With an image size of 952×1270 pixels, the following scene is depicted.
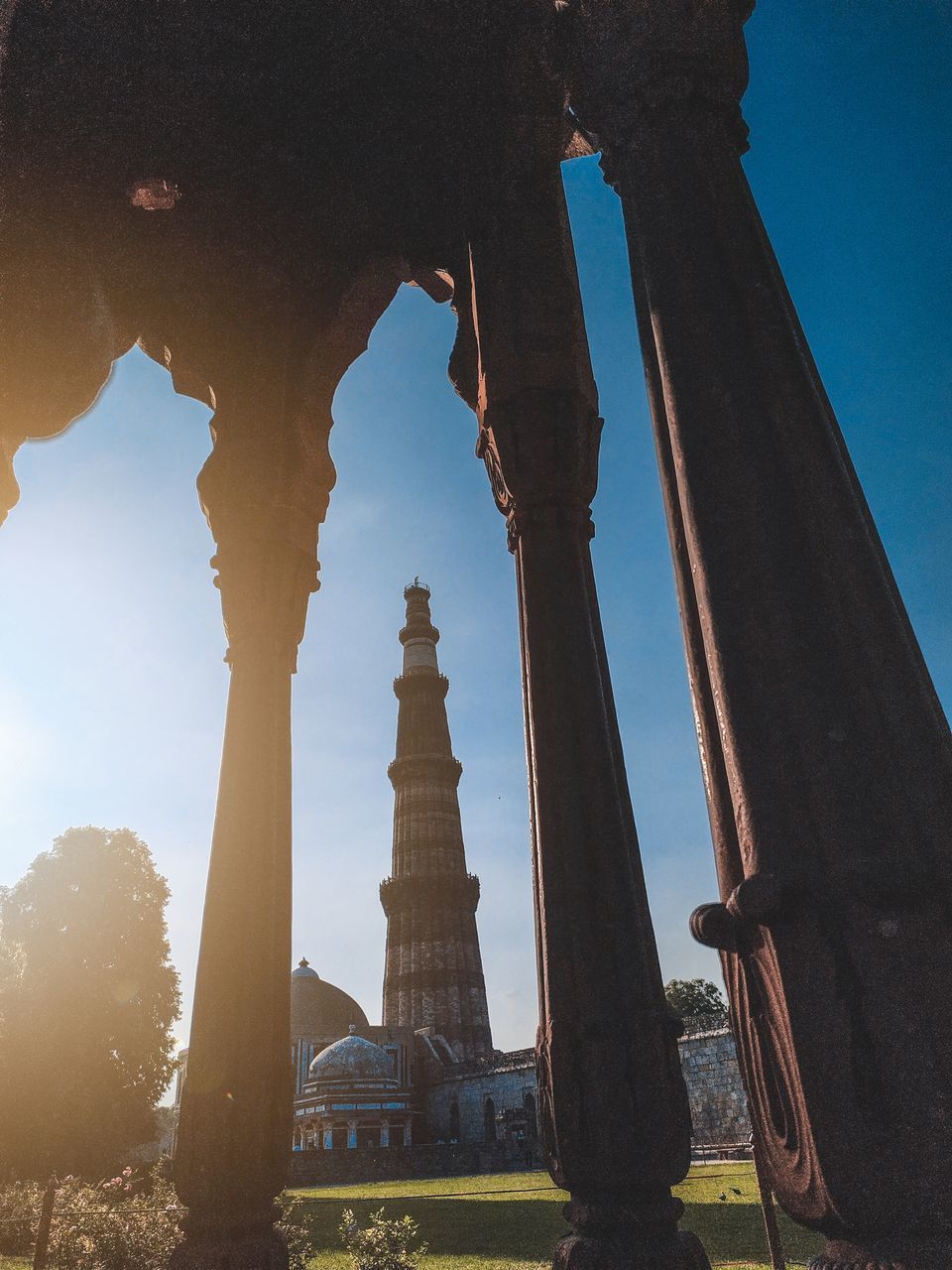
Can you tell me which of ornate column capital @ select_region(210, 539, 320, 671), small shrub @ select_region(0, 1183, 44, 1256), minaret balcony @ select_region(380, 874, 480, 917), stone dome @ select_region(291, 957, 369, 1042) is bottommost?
small shrub @ select_region(0, 1183, 44, 1256)

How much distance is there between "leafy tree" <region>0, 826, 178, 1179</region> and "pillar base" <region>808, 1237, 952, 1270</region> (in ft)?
55.9

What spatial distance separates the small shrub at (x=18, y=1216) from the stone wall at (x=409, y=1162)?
9473 millimetres

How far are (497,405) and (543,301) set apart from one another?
0.48 metres

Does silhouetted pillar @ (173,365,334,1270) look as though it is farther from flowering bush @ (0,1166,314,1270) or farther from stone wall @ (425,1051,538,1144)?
stone wall @ (425,1051,538,1144)

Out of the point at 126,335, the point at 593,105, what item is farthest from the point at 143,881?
the point at 593,105

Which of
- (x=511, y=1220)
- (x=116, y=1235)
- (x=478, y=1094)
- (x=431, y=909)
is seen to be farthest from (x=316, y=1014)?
(x=116, y=1235)

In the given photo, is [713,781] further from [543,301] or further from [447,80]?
[447,80]

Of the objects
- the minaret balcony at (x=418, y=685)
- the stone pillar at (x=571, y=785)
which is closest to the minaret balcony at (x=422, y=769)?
the minaret balcony at (x=418, y=685)

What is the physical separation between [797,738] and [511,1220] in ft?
41.2

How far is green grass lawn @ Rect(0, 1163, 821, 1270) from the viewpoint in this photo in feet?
25.1

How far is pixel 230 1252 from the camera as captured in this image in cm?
263

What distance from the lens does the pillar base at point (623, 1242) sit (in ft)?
5.70

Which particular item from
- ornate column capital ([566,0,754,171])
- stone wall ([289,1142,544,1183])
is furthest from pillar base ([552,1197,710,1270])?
stone wall ([289,1142,544,1183])

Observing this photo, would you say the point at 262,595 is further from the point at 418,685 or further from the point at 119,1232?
the point at 418,685
